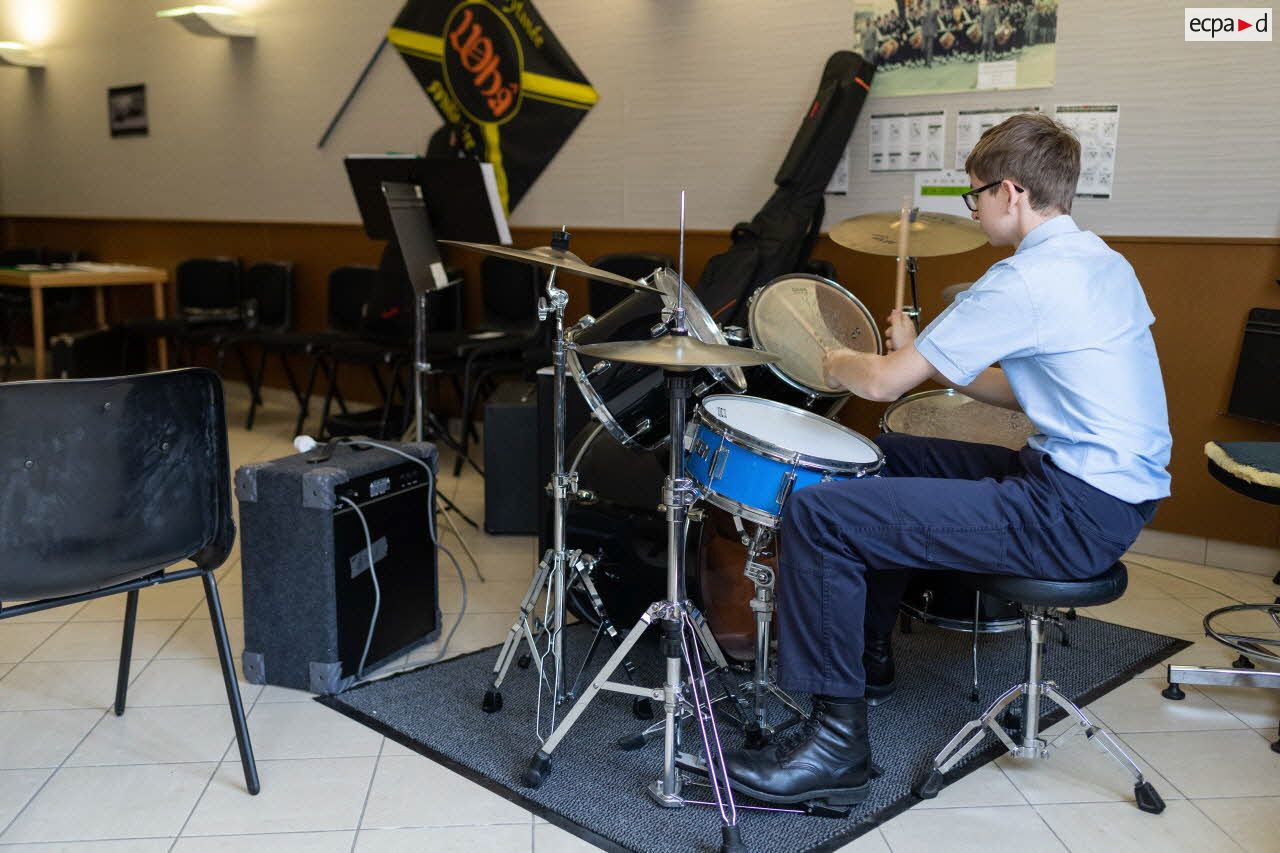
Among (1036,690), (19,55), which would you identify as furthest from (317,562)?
(19,55)

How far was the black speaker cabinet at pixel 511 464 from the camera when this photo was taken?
153 inches

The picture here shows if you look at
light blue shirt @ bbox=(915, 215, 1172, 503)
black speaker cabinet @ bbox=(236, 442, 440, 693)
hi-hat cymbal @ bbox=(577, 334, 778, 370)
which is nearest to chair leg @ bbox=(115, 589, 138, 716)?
black speaker cabinet @ bbox=(236, 442, 440, 693)

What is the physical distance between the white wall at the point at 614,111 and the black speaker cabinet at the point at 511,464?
4.41 ft

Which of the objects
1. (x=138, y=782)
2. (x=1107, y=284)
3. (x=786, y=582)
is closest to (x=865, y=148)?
(x=1107, y=284)

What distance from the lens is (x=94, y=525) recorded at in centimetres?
208

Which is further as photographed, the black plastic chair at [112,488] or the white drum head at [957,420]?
the white drum head at [957,420]

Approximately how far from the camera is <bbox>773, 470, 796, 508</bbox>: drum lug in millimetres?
2152

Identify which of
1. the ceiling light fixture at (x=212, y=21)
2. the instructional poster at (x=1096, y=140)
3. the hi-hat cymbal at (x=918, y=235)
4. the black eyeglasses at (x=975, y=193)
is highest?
the ceiling light fixture at (x=212, y=21)

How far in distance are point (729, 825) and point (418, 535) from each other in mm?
1271

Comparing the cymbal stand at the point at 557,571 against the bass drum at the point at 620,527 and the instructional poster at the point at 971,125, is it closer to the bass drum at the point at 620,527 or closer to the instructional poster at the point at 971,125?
the bass drum at the point at 620,527

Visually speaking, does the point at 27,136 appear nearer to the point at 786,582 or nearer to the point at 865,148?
the point at 865,148

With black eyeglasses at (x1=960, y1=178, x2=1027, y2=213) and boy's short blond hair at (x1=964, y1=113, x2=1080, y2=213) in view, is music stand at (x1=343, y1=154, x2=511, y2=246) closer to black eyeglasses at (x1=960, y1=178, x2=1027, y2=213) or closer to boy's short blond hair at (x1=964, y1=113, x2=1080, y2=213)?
black eyeglasses at (x1=960, y1=178, x2=1027, y2=213)

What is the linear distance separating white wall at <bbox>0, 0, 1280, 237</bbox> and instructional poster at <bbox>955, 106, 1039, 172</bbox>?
0.12 feet

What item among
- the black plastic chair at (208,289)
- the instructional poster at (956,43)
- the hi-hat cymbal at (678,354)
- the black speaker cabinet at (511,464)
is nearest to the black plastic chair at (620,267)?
the black speaker cabinet at (511,464)
